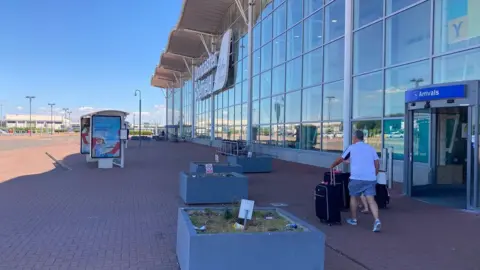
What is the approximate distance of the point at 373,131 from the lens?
1461cm

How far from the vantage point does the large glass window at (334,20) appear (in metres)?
17.0

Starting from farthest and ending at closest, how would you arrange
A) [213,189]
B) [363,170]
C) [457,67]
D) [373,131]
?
[373,131]
[457,67]
[213,189]
[363,170]

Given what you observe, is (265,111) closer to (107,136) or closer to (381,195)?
(107,136)

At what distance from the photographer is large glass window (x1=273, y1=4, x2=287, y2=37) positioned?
22831 millimetres

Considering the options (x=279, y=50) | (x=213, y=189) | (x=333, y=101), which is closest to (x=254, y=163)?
(x=333, y=101)

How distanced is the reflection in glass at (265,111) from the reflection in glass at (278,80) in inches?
44.6

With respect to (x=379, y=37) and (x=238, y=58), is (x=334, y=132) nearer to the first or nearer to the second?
(x=379, y=37)

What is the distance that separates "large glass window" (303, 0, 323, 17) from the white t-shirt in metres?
13.4

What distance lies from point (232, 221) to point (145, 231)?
216 centimetres

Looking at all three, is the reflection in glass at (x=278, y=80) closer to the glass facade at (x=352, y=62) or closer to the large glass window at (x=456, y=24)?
the glass facade at (x=352, y=62)

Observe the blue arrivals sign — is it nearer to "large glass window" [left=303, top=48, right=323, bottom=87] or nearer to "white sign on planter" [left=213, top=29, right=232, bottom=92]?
"large glass window" [left=303, top=48, right=323, bottom=87]

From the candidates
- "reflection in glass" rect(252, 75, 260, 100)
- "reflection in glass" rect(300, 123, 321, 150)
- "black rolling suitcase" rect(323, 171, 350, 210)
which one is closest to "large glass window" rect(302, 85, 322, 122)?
"reflection in glass" rect(300, 123, 321, 150)

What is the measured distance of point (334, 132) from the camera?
17344mm

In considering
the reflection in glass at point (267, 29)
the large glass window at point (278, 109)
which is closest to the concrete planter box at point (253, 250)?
the large glass window at point (278, 109)
